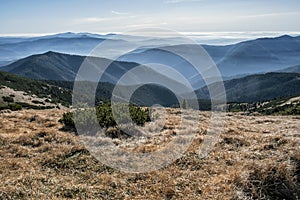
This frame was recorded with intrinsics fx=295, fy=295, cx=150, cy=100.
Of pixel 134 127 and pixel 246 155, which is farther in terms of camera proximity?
pixel 134 127

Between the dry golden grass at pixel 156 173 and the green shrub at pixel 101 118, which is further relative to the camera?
the green shrub at pixel 101 118

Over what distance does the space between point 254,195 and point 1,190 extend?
8.74 meters

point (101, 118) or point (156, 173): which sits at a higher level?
point (101, 118)

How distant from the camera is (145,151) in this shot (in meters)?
14.7

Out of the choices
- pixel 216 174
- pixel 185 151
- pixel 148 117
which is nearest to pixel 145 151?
pixel 185 151

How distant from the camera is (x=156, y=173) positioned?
1214 cm

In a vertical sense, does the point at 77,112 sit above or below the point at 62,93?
above

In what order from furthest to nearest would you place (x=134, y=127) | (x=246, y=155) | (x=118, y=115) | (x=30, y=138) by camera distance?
(x=118, y=115) → (x=134, y=127) → (x=30, y=138) → (x=246, y=155)

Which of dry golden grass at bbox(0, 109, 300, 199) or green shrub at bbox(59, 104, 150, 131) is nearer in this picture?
dry golden grass at bbox(0, 109, 300, 199)

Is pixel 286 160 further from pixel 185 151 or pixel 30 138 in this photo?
pixel 30 138

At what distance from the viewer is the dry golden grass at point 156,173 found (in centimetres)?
1040

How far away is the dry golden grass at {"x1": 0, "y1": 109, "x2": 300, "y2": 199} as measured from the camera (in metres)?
10.4

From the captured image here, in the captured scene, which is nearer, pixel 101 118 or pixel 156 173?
pixel 156 173

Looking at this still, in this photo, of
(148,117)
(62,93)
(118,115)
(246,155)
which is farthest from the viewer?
(62,93)
